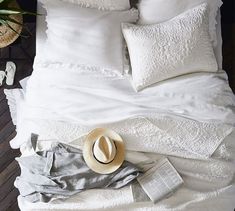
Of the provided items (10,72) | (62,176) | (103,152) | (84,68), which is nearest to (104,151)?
(103,152)

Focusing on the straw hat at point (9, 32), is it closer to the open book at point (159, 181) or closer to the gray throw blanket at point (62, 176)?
the gray throw blanket at point (62, 176)

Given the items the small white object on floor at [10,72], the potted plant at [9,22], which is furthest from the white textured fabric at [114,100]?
the small white object on floor at [10,72]

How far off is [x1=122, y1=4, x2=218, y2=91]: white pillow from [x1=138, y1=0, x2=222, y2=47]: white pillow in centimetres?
6

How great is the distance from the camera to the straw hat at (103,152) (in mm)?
1491

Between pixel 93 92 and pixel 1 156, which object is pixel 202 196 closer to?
pixel 93 92

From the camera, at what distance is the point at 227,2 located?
2.16 meters

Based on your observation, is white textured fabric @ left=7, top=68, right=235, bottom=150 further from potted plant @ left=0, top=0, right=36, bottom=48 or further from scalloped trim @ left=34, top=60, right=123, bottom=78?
potted plant @ left=0, top=0, right=36, bottom=48

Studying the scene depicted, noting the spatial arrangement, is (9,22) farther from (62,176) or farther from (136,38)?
(62,176)

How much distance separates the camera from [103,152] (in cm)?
150

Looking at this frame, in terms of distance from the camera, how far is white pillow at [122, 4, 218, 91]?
1.70 metres

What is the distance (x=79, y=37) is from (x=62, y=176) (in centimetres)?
65

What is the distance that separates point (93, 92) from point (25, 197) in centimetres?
53

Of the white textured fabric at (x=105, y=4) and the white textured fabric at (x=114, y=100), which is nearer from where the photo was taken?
the white textured fabric at (x=114, y=100)

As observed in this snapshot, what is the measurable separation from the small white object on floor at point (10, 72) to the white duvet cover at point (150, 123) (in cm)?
50
